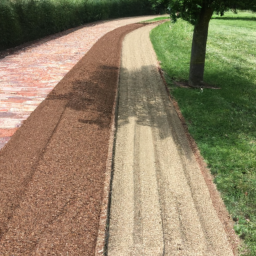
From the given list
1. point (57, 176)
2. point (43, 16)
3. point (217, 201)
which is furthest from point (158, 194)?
point (43, 16)

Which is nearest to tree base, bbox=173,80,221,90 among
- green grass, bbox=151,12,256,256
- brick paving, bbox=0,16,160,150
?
green grass, bbox=151,12,256,256

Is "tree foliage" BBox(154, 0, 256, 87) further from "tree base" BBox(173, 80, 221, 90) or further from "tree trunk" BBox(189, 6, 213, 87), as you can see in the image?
"tree base" BBox(173, 80, 221, 90)

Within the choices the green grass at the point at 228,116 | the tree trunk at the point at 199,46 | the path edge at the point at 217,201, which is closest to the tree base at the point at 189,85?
the tree trunk at the point at 199,46

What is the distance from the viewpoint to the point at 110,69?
544 inches

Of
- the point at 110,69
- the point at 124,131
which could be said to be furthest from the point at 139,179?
the point at 110,69

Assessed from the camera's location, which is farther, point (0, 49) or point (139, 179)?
point (0, 49)

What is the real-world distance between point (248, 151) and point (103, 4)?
30708 millimetres

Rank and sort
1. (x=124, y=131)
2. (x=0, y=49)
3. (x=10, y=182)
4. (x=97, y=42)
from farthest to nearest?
(x=97, y=42) < (x=0, y=49) < (x=124, y=131) < (x=10, y=182)

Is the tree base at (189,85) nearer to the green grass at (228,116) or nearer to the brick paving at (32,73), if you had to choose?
the green grass at (228,116)

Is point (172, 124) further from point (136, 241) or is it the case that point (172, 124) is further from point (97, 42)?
point (97, 42)

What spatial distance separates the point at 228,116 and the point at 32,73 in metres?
8.88

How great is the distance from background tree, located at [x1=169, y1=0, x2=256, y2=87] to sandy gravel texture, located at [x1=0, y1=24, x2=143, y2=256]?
12.9 feet

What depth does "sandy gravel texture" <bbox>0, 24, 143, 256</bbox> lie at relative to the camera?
4.44 metres

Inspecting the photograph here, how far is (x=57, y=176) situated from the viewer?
5.84 meters
